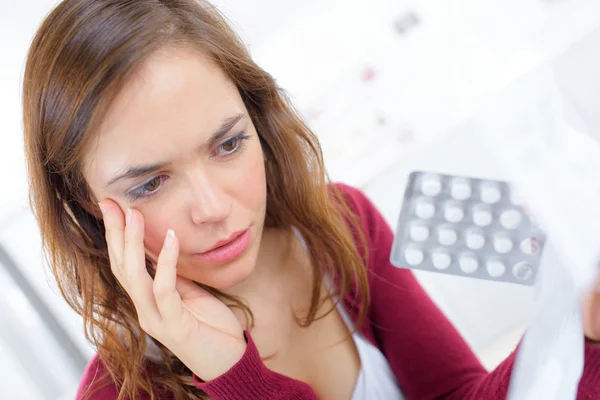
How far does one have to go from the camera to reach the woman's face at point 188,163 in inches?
19.1

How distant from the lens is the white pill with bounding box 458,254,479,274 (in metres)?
0.50

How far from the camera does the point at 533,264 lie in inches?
19.0

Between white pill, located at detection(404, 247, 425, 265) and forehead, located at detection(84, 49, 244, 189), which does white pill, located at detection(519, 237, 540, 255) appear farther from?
forehead, located at detection(84, 49, 244, 189)

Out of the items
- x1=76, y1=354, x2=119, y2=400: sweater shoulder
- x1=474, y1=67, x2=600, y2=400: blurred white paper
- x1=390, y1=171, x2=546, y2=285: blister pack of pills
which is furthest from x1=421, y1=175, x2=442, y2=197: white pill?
x1=76, y1=354, x2=119, y2=400: sweater shoulder

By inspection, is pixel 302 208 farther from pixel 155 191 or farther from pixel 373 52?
pixel 373 52

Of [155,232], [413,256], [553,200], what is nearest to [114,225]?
[155,232]

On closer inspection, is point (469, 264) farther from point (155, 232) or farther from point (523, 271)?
point (155, 232)

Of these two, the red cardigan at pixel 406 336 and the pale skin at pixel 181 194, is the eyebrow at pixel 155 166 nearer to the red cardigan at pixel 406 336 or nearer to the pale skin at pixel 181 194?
the pale skin at pixel 181 194

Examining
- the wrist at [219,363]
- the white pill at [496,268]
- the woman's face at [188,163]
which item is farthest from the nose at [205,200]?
the white pill at [496,268]

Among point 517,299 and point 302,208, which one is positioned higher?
point 302,208

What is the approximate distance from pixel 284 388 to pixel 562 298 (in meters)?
0.32

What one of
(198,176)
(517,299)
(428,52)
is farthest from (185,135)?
(517,299)

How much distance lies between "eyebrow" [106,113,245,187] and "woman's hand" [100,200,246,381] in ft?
0.13

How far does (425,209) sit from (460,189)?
4 centimetres
